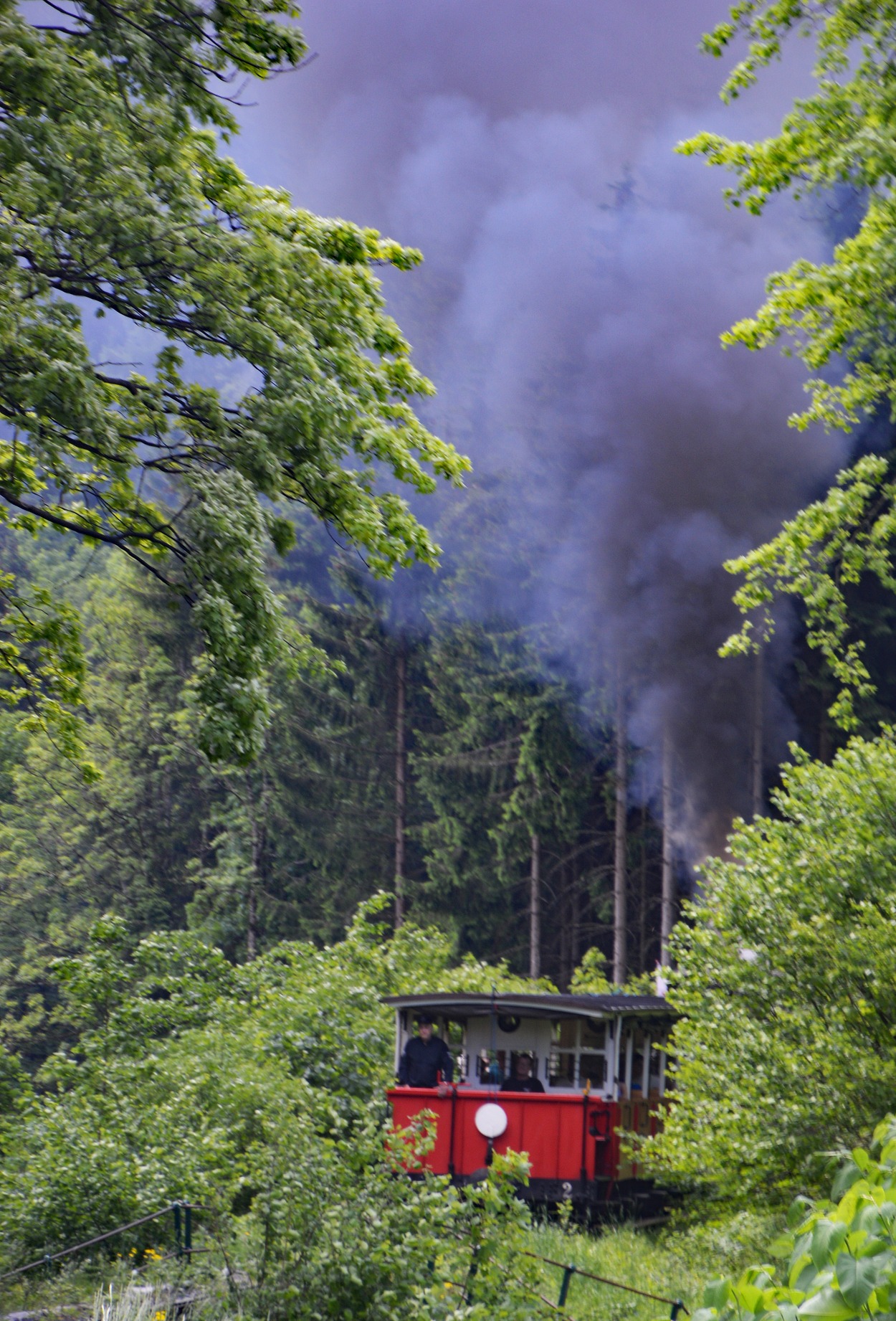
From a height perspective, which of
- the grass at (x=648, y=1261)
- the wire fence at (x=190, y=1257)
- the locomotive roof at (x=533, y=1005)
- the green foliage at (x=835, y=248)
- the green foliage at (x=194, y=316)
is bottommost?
the grass at (x=648, y=1261)

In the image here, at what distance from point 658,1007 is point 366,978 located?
617cm

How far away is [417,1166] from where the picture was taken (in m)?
6.73

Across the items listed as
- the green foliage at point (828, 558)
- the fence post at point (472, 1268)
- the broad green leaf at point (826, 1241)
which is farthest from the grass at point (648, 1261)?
the broad green leaf at point (826, 1241)

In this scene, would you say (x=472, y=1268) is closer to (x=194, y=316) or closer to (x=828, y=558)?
(x=194, y=316)

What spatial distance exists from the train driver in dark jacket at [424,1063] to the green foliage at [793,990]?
Answer: 124 inches

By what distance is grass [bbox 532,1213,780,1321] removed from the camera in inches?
340

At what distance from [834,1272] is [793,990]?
804 cm

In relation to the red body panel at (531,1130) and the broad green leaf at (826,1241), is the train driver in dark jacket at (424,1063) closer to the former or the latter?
the red body panel at (531,1130)

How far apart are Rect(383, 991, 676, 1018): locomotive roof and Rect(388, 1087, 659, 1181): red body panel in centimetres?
88

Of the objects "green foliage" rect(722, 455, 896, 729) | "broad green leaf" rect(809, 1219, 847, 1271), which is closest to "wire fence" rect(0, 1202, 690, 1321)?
"broad green leaf" rect(809, 1219, 847, 1271)

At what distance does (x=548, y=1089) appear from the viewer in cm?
1327

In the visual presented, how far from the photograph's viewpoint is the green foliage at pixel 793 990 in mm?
8430

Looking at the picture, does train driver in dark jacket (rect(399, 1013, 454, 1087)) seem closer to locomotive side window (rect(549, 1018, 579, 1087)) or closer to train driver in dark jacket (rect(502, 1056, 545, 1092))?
train driver in dark jacket (rect(502, 1056, 545, 1092))

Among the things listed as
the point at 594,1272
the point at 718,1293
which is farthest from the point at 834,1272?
the point at 594,1272
